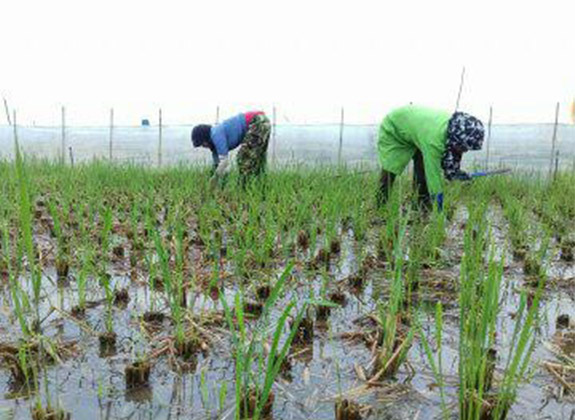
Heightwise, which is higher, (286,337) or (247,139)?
(247,139)

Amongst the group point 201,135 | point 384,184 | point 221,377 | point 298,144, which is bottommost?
point 221,377

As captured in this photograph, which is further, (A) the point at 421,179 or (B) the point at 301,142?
(B) the point at 301,142

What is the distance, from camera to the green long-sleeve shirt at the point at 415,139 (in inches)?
133

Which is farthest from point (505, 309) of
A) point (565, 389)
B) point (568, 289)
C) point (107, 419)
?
point (107, 419)

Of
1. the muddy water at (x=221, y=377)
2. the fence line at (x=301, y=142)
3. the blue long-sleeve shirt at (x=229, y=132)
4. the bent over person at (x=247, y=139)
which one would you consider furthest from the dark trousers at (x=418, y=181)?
the fence line at (x=301, y=142)

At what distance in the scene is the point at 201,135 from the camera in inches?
189

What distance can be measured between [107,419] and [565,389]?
1.03 meters

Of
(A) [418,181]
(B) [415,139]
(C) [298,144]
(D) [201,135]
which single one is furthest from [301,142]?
(B) [415,139]

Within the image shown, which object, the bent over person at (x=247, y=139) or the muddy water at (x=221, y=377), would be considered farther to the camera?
the bent over person at (x=247, y=139)

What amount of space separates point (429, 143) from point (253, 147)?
2061 mm

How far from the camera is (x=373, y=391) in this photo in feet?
4.02

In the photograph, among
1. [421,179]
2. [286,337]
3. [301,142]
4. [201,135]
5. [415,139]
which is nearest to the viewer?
[286,337]

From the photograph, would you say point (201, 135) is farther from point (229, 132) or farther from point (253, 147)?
point (253, 147)

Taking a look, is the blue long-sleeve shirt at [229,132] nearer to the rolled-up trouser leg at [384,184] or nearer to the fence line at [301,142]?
the rolled-up trouser leg at [384,184]
